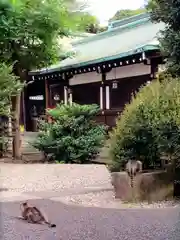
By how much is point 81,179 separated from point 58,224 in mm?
4606

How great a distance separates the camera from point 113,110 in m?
18.7

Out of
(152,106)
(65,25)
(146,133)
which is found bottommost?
(146,133)

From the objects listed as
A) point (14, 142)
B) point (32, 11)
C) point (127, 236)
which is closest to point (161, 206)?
point (127, 236)

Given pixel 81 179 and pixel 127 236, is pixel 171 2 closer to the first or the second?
pixel 127 236

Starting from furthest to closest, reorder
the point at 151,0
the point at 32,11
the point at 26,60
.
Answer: the point at 26,60
the point at 32,11
the point at 151,0

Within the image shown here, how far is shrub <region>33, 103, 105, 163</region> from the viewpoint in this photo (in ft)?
44.1

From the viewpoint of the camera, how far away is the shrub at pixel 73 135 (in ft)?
44.1

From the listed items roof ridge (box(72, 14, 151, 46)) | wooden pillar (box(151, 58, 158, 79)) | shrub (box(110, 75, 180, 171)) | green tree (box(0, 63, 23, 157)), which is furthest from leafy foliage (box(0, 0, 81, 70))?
roof ridge (box(72, 14, 151, 46))

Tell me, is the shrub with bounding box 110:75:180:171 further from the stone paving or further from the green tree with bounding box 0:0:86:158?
the green tree with bounding box 0:0:86:158

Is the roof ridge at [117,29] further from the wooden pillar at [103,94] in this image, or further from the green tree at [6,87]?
the green tree at [6,87]

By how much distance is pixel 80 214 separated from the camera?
6.20m

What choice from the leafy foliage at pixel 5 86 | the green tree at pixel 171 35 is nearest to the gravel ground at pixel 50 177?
the leafy foliage at pixel 5 86

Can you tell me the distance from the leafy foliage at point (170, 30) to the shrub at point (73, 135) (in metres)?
6.23

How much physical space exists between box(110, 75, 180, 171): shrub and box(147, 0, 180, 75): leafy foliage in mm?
306
